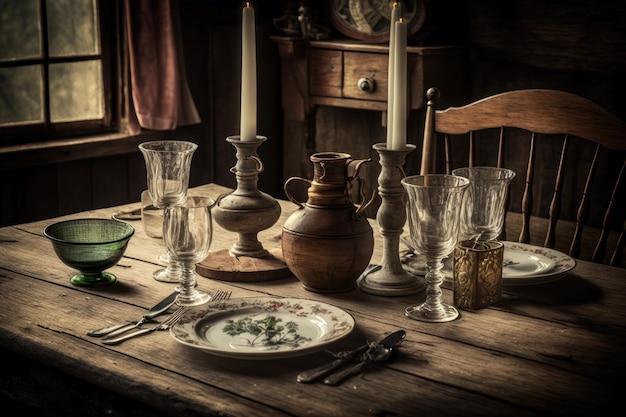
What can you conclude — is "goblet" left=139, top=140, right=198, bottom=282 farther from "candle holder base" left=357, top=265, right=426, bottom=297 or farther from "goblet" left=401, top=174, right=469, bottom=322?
"goblet" left=401, top=174, right=469, bottom=322

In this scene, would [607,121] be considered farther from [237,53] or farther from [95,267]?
[237,53]

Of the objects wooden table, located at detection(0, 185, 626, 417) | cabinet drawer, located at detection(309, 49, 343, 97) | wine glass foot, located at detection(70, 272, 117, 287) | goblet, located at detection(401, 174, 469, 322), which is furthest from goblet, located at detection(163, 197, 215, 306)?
cabinet drawer, located at detection(309, 49, 343, 97)

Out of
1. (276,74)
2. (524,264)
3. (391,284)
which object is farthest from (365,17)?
(391,284)

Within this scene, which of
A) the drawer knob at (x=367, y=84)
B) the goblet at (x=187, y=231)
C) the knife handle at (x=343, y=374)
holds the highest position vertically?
the drawer knob at (x=367, y=84)

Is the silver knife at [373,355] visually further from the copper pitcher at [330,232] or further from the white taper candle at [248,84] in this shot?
the white taper candle at [248,84]

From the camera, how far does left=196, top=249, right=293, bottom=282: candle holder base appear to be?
5.57 feet

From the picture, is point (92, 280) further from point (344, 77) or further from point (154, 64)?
point (344, 77)

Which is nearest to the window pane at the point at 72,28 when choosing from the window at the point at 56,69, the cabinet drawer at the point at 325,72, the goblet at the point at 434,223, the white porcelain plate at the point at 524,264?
the window at the point at 56,69

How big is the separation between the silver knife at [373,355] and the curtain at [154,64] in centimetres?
228

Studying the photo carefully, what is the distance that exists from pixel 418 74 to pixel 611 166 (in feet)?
2.49

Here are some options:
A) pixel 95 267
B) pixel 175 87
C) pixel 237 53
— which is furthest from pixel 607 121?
pixel 237 53

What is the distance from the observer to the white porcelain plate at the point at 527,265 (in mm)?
1630

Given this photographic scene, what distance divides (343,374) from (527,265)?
0.60m

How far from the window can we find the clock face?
0.86m
